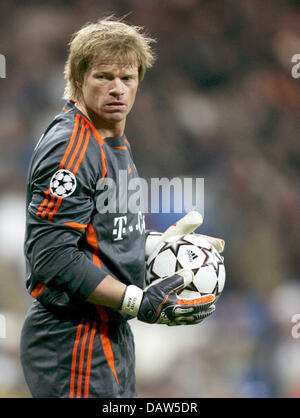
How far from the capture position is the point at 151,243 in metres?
2.88

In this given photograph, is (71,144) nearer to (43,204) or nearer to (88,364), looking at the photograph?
(43,204)

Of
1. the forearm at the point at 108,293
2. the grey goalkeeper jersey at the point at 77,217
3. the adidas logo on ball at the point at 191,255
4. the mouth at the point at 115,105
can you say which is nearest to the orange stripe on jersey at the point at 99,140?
the grey goalkeeper jersey at the point at 77,217

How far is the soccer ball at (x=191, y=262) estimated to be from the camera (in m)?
2.61

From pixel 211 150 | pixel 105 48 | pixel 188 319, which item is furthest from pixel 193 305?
pixel 211 150

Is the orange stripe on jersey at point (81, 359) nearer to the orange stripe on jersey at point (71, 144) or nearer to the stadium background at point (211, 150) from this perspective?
the orange stripe on jersey at point (71, 144)

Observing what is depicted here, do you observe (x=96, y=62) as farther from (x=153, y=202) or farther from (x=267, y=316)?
(x=267, y=316)

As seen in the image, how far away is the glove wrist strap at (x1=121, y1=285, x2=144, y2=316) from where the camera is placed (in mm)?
2297

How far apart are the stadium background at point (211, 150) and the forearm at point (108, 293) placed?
2.57 metres

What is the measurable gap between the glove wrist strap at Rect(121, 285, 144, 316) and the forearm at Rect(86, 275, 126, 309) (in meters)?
0.02

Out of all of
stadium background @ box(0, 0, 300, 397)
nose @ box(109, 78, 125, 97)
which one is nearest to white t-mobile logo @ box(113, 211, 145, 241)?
nose @ box(109, 78, 125, 97)

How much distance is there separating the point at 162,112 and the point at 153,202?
1.14m

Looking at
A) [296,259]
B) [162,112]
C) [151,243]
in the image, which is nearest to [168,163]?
[162,112]

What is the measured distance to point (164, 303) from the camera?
2.32 metres

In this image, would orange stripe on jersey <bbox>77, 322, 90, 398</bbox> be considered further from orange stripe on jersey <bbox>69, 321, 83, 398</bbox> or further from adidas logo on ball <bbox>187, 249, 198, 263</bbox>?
adidas logo on ball <bbox>187, 249, 198, 263</bbox>
